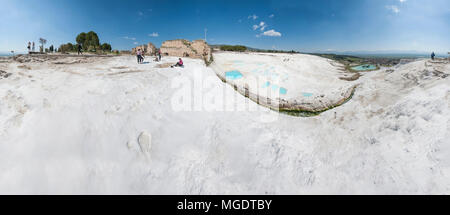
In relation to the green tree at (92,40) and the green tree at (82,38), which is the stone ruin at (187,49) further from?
the green tree at (82,38)

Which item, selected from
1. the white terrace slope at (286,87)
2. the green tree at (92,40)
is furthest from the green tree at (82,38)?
the white terrace slope at (286,87)

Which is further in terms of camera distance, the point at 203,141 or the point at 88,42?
the point at 88,42

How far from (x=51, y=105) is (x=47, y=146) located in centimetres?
269

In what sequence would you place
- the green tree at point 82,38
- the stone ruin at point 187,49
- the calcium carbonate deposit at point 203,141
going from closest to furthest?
the calcium carbonate deposit at point 203,141
the stone ruin at point 187,49
the green tree at point 82,38

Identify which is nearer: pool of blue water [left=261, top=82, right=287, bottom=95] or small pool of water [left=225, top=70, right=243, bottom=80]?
pool of blue water [left=261, top=82, right=287, bottom=95]

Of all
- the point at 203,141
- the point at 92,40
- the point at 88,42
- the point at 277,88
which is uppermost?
the point at 92,40

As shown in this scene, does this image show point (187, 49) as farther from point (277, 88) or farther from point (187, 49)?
point (277, 88)

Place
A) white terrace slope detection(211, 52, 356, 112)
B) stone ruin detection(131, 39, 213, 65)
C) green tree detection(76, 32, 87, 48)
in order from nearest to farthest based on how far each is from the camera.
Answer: white terrace slope detection(211, 52, 356, 112), stone ruin detection(131, 39, 213, 65), green tree detection(76, 32, 87, 48)

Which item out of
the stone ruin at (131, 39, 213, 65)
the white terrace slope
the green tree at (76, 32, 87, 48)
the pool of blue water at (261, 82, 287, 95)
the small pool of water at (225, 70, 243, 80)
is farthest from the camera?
the green tree at (76, 32, 87, 48)

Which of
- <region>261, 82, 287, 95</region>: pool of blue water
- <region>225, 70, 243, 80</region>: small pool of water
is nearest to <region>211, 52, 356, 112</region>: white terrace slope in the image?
<region>261, 82, 287, 95</region>: pool of blue water

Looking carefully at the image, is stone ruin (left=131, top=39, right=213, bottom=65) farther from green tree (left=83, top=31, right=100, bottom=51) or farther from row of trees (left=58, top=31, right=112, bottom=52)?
green tree (left=83, top=31, right=100, bottom=51)

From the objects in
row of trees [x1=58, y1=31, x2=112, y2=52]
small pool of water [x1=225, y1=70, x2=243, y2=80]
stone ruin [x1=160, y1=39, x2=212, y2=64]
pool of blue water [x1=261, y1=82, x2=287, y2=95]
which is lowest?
pool of blue water [x1=261, y1=82, x2=287, y2=95]

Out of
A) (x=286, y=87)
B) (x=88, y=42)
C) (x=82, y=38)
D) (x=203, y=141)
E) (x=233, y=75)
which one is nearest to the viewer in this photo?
(x=203, y=141)

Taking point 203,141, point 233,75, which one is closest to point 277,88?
point 233,75
